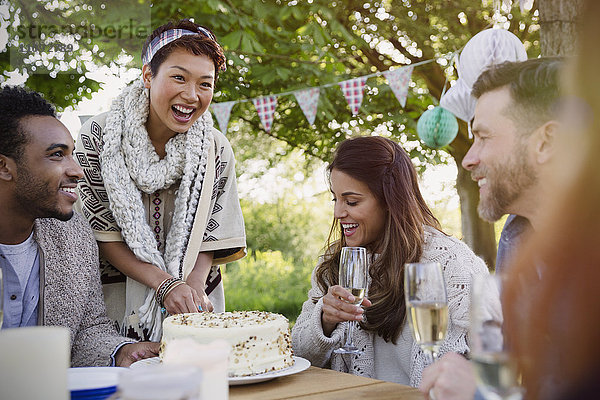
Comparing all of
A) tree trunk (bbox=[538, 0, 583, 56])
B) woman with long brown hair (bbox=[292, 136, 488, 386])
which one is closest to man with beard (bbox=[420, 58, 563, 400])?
woman with long brown hair (bbox=[292, 136, 488, 386])

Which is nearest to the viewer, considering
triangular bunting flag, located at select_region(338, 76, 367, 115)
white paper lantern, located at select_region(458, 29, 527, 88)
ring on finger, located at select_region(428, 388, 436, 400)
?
ring on finger, located at select_region(428, 388, 436, 400)

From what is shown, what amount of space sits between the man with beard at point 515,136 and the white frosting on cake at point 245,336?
2.44 ft

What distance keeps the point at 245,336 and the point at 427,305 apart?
545 mm

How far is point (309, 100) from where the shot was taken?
590 centimetres

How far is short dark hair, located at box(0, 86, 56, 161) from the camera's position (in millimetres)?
2303

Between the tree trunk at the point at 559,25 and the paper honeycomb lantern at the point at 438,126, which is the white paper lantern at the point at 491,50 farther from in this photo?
the paper honeycomb lantern at the point at 438,126

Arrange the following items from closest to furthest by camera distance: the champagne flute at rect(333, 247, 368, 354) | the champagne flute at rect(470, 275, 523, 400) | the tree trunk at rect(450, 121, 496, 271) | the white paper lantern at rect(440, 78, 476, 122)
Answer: the champagne flute at rect(470, 275, 523, 400), the champagne flute at rect(333, 247, 368, 354), the white paper lantern at rect(440, 78, 476, 122), the tree trunk at rect(450, 121, 496, 271)

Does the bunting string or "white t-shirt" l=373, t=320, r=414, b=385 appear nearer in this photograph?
"white t-shirt" l=373, t=320, r=414, b=385

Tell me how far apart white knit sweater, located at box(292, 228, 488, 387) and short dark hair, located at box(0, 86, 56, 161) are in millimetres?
1245

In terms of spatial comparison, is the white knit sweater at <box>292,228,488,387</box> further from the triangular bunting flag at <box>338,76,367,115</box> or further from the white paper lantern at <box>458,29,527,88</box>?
the triangular bunting flag at <box>338,76,367,115</box>

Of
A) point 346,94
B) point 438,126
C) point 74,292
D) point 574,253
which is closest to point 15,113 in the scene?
point 74,292

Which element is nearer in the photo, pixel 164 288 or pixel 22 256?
pixel 22 256

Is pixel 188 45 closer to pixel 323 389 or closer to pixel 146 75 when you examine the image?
pixel 146 75

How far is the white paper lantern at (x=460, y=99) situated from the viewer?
4.67 m
